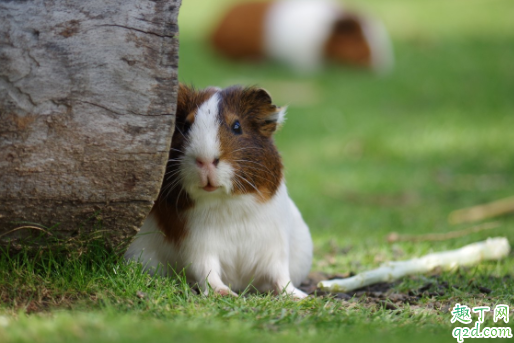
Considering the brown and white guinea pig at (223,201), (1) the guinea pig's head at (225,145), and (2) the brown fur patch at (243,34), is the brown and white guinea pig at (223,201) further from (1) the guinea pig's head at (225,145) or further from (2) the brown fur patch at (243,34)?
(2) the brown fur patch at (243,34)

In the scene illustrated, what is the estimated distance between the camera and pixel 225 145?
13.5ft

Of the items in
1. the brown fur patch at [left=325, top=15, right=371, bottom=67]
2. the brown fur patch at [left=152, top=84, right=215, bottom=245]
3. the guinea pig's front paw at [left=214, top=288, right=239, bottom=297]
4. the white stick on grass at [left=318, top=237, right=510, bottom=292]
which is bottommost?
the white stick on grass at [left=318, top=237, right=510, bottom=292]

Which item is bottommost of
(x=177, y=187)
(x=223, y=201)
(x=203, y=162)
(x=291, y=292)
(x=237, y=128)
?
(x=291, y=292)

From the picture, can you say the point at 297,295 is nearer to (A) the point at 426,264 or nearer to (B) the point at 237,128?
(B) the point at 237,128

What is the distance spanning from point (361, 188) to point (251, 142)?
446cm

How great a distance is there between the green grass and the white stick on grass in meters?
0.10

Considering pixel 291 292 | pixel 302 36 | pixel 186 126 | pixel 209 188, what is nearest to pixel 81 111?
pixel 186 126

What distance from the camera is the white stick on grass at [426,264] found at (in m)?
4.82

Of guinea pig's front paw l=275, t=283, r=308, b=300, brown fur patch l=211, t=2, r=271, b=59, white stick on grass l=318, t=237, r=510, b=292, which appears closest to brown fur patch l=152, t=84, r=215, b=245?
guinea pig's front paw l=275, t=283, r=308, b=300

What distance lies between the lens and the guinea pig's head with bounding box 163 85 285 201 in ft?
13.3

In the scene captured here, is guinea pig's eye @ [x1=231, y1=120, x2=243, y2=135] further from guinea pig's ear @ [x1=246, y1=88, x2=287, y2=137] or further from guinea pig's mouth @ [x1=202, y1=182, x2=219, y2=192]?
guinea pig's mouth @ [x1=202, y1=182, x2=219, y2=192]

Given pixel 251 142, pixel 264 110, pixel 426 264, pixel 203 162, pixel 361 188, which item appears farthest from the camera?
pixel 361 188

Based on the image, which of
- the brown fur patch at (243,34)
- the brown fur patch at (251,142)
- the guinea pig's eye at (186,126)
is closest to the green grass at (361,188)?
the brown fur patch at (243,34)

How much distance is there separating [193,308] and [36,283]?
0.91 m
